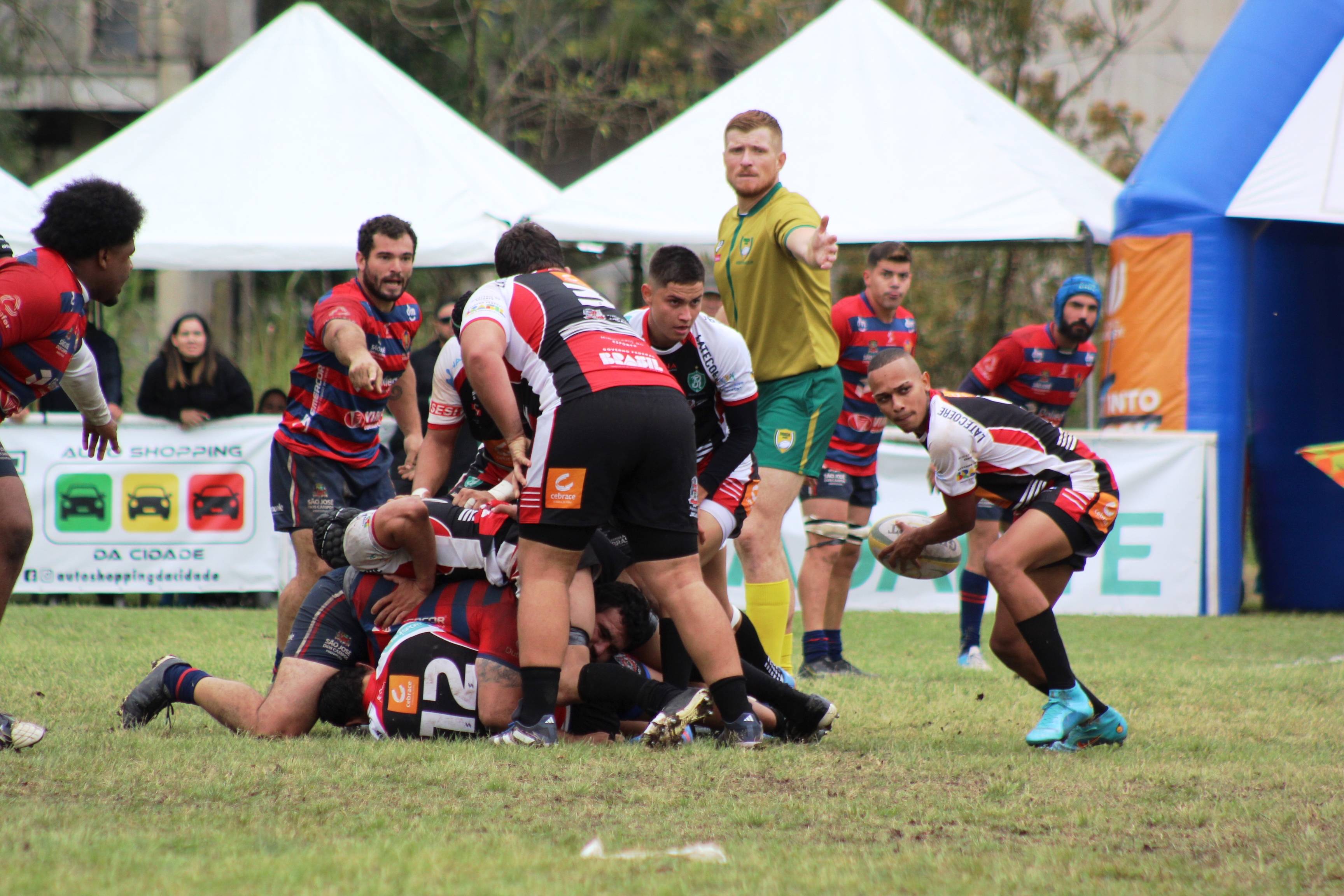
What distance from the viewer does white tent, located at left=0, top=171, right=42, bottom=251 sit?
33.5ft

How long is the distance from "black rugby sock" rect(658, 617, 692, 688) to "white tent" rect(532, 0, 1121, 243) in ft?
19.2

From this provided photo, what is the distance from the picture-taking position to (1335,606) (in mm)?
10633

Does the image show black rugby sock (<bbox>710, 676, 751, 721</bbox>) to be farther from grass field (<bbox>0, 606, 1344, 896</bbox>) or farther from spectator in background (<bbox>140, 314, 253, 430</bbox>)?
spectator in background (<bbox>140, 314, 253, 430</bbox>)

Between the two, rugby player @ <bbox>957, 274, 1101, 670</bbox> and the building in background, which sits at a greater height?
the building in background

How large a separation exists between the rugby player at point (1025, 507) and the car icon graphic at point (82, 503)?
662 centimetres

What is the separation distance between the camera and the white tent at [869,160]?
1040cm

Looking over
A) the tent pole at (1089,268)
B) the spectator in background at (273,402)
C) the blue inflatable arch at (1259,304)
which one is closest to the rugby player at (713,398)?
the tent pole at (1089,268)

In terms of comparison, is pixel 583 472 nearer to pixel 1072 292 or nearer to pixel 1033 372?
pixel 1033 372

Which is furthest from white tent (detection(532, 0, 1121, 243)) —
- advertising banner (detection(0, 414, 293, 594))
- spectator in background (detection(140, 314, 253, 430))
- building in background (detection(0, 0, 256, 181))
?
building in background (detection(0, 0, 256, 181))

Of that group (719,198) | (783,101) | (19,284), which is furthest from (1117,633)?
(19,284)

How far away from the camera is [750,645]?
17.3 ft

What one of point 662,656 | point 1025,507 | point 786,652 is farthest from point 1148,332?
point 662,656

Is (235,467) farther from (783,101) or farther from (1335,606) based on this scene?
(1335,606)

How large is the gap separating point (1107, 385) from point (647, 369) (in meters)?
7.07
